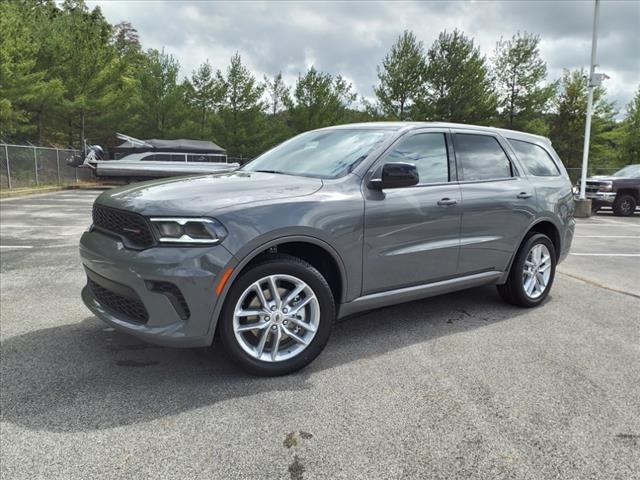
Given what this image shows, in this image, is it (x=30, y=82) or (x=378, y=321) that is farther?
(x=30, y=82)

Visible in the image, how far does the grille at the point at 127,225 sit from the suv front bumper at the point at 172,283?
0.24 ft

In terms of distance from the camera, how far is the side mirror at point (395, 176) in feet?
11.1

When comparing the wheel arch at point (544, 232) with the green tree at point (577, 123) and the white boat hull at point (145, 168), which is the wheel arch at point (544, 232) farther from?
the green tree at point (577, 123)

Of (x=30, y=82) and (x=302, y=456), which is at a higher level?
(x=30, y=82)

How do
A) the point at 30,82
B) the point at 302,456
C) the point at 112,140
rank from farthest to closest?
the point at 112,140 < the point at 30,82 < the point at 302,456

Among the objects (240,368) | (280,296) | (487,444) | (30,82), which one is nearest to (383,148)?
(280,296)

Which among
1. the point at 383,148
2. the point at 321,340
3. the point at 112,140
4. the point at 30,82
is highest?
the point at 30,82

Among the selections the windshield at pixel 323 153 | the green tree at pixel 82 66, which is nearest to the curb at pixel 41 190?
the green tree at pixel 82 66

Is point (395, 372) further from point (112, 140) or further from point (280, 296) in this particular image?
point (112, 140)

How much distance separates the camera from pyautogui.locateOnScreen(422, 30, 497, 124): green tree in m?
36.7

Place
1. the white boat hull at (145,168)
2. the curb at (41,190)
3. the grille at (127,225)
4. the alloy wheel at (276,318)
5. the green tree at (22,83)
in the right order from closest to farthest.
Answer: the grille at (127,225) → the alloy wheel at (276,318) → the curb at (41,190) → the white boat hull at (145,168) → the green tree at (22,83)

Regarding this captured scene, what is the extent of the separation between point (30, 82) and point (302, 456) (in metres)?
27.5

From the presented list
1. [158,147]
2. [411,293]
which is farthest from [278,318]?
[158,147]

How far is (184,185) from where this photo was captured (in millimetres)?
3293
